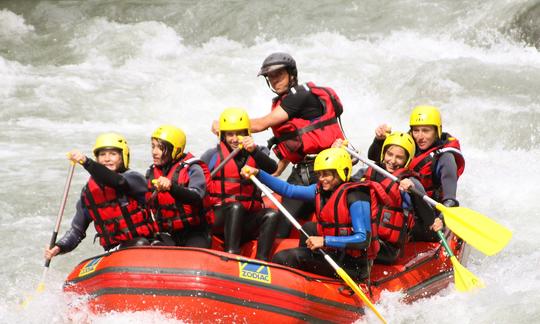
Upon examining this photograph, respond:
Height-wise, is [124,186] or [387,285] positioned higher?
[124,186]

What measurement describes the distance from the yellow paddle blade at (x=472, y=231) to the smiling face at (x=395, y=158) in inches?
14.3

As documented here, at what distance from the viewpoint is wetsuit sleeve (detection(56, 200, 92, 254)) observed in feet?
17.8

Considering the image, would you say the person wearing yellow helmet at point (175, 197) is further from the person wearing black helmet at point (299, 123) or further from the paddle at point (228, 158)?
the person wearing black helmet at point (299, 123)

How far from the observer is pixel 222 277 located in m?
4.93

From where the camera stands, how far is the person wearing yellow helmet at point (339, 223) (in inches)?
201

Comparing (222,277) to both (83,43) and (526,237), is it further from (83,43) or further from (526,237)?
(83,43)

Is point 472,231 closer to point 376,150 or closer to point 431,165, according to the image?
point 431,165

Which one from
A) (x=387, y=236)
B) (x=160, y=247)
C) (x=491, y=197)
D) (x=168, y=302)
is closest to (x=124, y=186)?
(x=160, y=247)

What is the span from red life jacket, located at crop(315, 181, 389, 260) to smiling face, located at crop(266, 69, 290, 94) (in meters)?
0.96

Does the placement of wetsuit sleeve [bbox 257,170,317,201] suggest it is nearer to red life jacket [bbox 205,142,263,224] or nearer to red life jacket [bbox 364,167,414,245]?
red life jacket [bbox 205,142,263,224]

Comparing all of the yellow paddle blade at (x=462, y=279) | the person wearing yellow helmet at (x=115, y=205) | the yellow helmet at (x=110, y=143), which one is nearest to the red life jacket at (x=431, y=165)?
the yellow paddle blade at (x=462, y=279)

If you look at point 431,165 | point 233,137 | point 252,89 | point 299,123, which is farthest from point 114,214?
point 252,89

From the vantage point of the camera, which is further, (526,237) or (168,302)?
(526,237)

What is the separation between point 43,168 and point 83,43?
5412 millimetres
